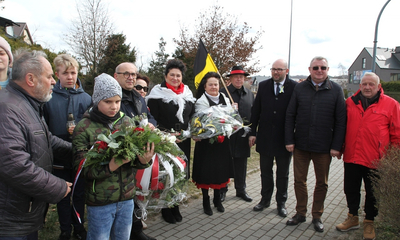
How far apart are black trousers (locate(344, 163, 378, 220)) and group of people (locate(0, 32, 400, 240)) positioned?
0.01 m

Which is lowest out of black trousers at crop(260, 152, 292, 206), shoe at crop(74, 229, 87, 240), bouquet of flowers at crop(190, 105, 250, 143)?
shoe at crop(74, 229, 87, 240)

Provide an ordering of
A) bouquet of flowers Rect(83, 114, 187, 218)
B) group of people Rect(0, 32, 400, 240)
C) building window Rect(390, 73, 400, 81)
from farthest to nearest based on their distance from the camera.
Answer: building window Rect(390, 73, 400, 81) < bouquet of flowers Rect(83, 114, 187, 218) < group of people Rect(0, 32, 400, 240)

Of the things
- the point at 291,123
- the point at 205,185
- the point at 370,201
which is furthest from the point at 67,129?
the point at 370,201

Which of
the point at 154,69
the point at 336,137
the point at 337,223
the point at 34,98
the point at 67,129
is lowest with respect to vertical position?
the point at 337,223

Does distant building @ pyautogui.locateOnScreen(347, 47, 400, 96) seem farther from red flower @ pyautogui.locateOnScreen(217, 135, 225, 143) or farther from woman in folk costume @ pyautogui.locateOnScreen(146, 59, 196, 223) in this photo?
woman in folk costume @ pyautogui.locateOnScreen(146, 59, 196, 223)

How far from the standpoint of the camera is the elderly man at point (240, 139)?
523cm

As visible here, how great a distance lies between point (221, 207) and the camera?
4.67 metres

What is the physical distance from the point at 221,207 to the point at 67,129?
2.72m

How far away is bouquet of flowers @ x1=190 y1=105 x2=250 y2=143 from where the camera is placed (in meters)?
3.94

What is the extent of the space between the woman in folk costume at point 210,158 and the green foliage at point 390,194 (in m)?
2.09

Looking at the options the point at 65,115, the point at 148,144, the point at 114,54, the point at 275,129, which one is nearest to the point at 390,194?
the point at 275,129

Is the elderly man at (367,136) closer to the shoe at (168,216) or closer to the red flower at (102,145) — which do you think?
the shoe at (168,216)

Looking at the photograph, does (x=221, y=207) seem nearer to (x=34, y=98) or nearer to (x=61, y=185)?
(x=61, y=185)

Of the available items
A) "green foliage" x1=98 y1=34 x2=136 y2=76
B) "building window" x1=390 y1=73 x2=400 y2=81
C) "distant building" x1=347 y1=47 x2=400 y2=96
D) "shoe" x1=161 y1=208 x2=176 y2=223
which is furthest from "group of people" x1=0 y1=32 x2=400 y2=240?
"building window" x1=390 y1=73 x2=400 y2=81
